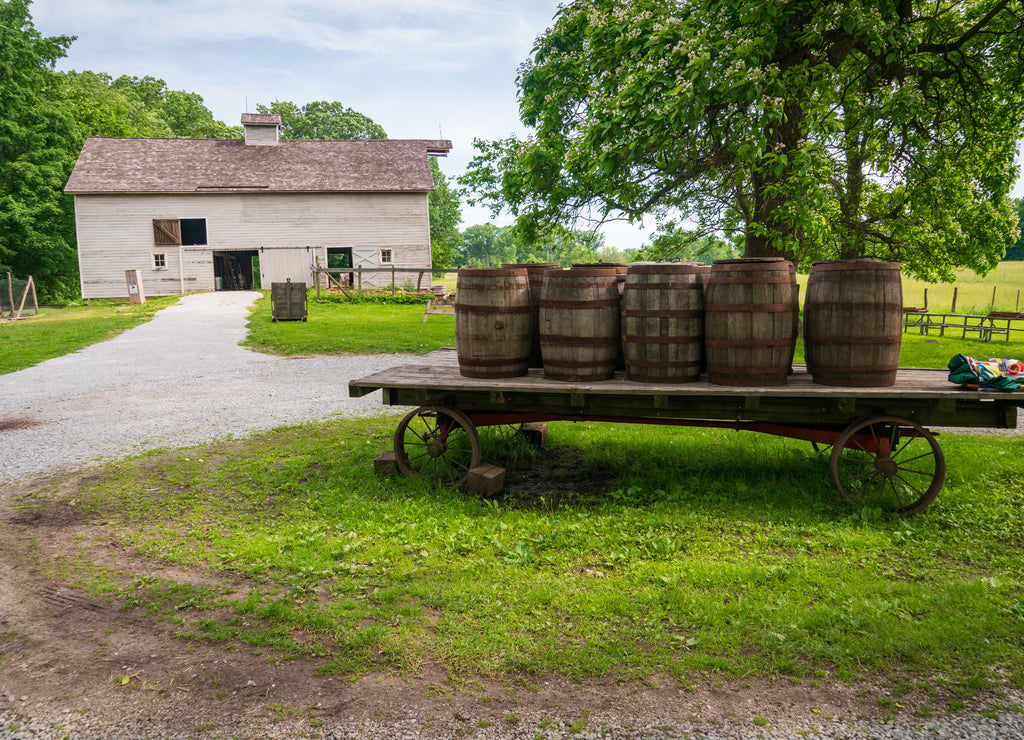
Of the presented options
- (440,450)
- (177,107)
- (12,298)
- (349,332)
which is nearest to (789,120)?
(440,450)

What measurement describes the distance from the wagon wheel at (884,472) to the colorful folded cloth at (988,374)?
0.50 meters

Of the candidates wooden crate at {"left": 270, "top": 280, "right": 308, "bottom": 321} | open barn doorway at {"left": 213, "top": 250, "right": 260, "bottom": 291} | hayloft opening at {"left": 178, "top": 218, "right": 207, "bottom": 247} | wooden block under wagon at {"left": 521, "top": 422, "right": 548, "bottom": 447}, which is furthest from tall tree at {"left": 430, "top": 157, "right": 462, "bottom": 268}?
wooden block under wagon at {"left": 521, "top": 422, "right": 548, "bottom": 447}

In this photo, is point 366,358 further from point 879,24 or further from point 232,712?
point 232,712

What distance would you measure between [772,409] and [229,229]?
32333 millimetres

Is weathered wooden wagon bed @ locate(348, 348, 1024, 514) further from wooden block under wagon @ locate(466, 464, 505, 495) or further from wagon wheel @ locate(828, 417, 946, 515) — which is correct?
wooden block under wagon @ locate(466, 464, 505, 495)

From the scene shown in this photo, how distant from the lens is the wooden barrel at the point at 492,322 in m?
5.98

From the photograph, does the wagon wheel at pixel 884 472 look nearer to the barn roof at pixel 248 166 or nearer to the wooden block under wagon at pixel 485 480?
the wooden block under wagon at pixel 485 480

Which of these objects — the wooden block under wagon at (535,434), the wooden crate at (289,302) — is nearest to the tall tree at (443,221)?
the wooden crate at (289,302)

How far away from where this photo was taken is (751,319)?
5.45 meters

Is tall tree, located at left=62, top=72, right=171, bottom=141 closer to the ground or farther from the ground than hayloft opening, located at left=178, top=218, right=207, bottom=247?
farther from the ground

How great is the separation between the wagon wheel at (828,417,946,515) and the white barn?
2912 cm

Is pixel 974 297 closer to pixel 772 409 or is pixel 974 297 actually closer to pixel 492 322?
pixel 772 409

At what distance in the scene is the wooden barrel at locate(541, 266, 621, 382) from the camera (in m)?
5.79

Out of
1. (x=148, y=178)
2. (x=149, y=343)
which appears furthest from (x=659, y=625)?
(x=148, y=178)
